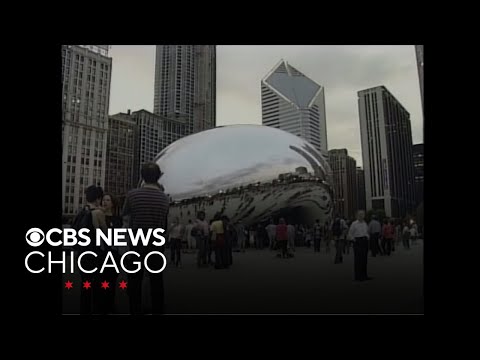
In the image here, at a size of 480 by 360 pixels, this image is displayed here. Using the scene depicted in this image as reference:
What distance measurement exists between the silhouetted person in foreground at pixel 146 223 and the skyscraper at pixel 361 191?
171cm

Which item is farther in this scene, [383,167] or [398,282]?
[383,167]

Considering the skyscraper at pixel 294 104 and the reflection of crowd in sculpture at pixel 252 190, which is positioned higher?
the skyscraper at pixel 294 104

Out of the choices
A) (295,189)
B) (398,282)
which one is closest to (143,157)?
(295,189)

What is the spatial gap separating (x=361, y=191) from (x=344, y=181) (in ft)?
0.90

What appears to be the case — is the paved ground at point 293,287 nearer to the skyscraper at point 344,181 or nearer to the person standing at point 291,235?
the person standing at point 291,235

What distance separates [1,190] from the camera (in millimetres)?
2553

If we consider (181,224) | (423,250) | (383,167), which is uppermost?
(383,167)

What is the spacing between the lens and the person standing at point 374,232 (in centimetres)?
320

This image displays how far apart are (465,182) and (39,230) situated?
9.35 ft

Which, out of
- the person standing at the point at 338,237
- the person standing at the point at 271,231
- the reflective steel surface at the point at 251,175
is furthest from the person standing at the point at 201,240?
the person standing at the point at 338,237

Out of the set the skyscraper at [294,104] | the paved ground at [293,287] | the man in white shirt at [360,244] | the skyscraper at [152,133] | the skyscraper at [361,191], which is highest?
the skyscraper at [294,104]

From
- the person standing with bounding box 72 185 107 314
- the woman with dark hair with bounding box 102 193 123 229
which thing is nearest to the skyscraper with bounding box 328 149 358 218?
the woman with dark hair with bounding box 102 193 123 229

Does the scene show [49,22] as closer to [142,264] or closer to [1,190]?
[1,190]

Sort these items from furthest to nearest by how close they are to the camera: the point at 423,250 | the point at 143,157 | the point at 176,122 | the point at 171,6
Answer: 1. the point at 176,122
2. the point at 143,157
3. the point at 423,250
4. the point at 171,6
